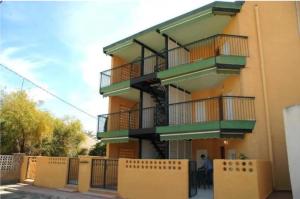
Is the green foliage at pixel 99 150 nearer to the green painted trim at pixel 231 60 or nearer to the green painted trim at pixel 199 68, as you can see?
the green painted trim at pixel 199 68

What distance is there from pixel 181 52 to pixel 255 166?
10.7 meters

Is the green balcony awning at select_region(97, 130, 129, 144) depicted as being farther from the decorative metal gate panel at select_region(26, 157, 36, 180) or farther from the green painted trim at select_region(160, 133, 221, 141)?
the decorative metal gate panel at select_region(26, 157, 36, 180)

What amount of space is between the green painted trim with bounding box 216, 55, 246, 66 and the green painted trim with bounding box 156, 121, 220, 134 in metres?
3.26

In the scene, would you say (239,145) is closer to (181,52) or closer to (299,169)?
(299,169)

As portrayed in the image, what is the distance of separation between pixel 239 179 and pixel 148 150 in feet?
32.2

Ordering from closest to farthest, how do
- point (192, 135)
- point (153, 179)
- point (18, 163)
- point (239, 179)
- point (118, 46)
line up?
point (239, 179) < point (153, 179) < point (192, 135) < point (118, 46) < point (18, 163)

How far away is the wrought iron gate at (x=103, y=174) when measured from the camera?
15.9 m

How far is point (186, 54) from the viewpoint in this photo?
19656mm

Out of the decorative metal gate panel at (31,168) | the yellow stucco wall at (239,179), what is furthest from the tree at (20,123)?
the yellow stucco wall at (239,179)

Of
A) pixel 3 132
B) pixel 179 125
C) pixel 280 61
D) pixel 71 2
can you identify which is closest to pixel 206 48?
pixel 280 61


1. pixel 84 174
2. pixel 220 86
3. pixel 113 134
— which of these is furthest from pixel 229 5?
pixel 84 174

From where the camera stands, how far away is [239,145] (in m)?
14.7

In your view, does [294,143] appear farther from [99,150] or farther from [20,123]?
[99,150]

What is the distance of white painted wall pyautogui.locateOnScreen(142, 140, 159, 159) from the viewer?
19316 mm
